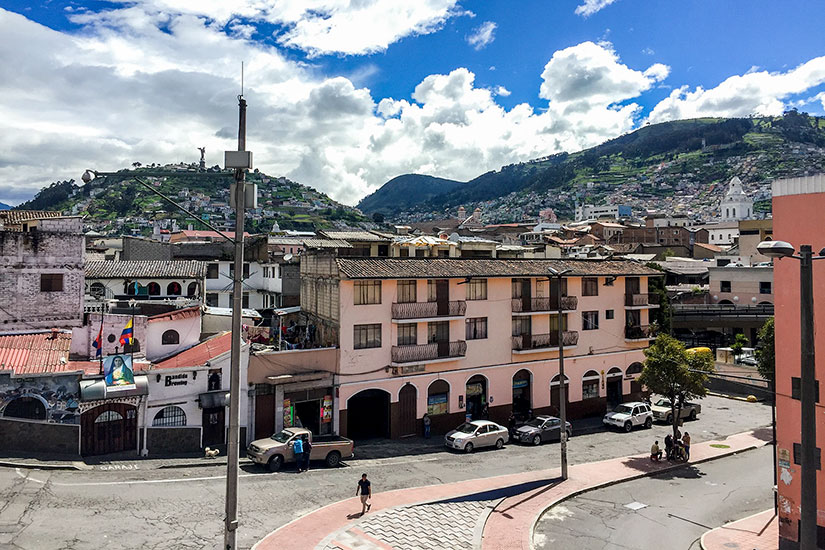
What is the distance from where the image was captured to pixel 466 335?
32625 millimetres

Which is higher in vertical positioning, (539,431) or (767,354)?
(767,354)

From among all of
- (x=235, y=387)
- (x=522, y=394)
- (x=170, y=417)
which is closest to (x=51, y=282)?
(x=170, y=417)

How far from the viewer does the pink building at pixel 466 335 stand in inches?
1160

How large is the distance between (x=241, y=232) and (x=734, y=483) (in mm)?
24414

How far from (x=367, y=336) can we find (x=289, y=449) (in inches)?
321

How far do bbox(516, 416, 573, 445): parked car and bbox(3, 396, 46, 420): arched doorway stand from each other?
22.1 meters

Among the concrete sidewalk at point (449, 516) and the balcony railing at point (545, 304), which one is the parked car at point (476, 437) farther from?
the balcony railing at point (545, 304)

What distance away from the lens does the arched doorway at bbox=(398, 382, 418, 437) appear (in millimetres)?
29734

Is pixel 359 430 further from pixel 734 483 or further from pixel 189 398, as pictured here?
pixel 734 483

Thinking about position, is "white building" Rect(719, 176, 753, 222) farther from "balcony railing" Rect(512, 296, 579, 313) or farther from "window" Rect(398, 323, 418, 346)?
"window" Rect(398, 323, 418, 346)

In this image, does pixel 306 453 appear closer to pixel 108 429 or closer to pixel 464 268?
pixel 108 429

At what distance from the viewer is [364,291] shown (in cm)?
2941

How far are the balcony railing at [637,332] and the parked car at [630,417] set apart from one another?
19.3 feet

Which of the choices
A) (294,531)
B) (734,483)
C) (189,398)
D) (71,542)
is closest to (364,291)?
(189,398)
